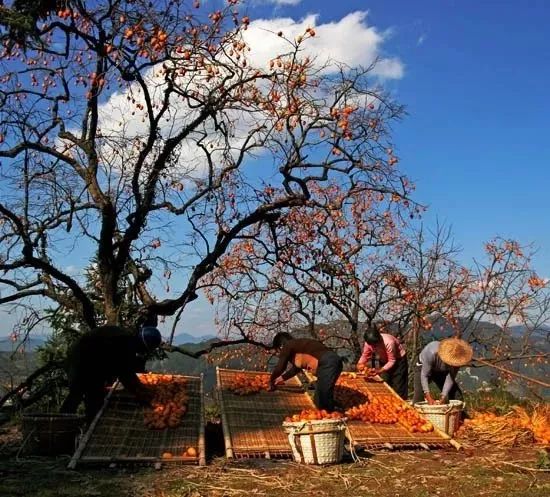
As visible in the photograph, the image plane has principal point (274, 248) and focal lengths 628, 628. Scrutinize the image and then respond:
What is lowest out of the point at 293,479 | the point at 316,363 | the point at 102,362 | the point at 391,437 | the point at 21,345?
the point at 293,479

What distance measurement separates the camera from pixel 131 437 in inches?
289

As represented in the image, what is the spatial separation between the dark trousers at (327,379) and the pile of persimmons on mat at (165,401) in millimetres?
1804

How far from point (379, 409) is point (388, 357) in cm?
194

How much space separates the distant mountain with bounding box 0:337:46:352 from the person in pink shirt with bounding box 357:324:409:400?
6170mm

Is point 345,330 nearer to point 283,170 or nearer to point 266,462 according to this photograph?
point 283,170

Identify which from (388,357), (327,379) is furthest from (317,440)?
(388,357)

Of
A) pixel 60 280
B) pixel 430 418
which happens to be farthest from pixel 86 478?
pixel 60 280

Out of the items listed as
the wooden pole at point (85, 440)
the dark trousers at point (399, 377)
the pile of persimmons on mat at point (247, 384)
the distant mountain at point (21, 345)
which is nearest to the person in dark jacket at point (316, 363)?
the pile of persimmons on mat at point (247, 384)

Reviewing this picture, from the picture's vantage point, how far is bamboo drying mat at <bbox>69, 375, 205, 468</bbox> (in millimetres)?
6754

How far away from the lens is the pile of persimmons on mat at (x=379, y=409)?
27.2 ft

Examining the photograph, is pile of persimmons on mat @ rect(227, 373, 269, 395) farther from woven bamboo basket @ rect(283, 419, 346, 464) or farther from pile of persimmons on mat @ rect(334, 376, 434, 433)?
woven bamboo basket @ rect(283, 419, 346, 464)

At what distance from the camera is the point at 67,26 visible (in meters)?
10.6

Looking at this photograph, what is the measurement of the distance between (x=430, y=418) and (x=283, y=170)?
5574 millimetres

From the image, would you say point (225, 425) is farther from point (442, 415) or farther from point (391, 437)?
point (442, 415)
